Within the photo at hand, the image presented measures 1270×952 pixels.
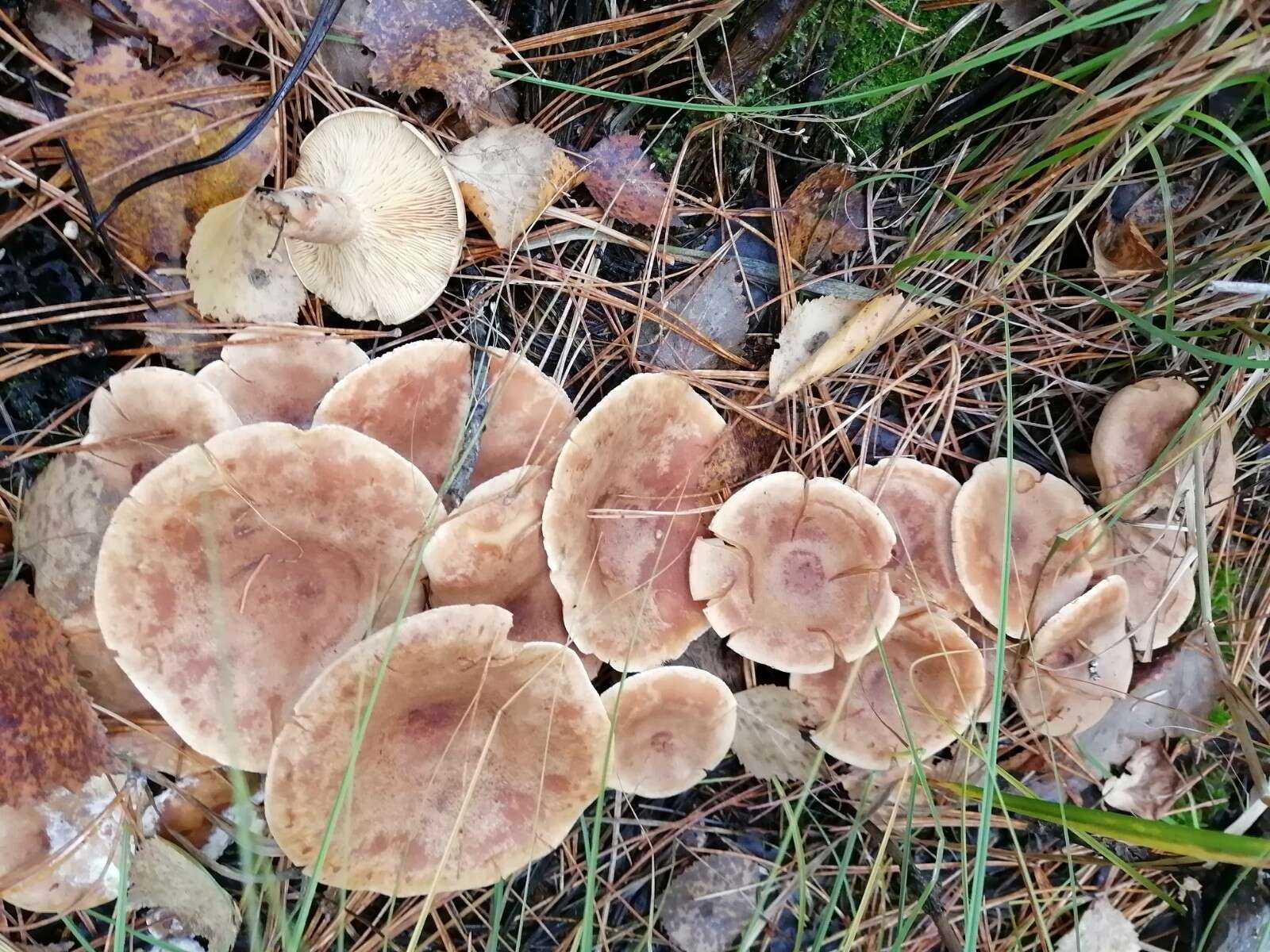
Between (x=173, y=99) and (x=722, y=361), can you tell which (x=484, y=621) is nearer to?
(x=722, y=361)

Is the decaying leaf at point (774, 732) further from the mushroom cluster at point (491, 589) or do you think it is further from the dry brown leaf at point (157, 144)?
the dry brown leaf at point (157, 144)

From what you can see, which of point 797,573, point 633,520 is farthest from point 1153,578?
point 633,520

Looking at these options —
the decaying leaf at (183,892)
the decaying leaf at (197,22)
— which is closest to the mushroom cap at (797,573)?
the decaying leaf at (183,892)

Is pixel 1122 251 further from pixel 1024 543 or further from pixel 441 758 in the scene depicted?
pixel 441 758

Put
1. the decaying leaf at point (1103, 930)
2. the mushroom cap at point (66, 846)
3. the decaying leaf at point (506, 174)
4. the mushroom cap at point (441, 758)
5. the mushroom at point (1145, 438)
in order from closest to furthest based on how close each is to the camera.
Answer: the mushroom cap at point (441, 758)
the mushroom cap at point (66, 846)
the decaying leaf at point (506, 174)
the mushroom at point (1145, 438)
the decaying leaf at point (1103, 930)

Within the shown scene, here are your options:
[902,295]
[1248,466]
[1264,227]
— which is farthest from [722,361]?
[1248,466]

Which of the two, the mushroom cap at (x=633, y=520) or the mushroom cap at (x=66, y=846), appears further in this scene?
the mushroom cap at (x=633, y=520)
